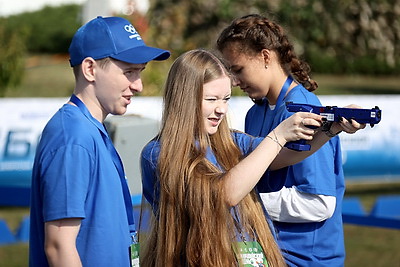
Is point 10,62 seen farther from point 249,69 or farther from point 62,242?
point 62,242

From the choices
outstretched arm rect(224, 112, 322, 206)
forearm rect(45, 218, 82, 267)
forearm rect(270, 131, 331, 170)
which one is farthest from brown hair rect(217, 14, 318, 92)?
forearm rect(45, 218, 82, 267)

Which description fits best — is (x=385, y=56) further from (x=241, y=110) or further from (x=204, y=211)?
(x=204, y=211)

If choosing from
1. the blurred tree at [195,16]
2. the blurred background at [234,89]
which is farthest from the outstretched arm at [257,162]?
the blurred tree at [195,16]

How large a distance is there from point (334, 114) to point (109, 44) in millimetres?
832

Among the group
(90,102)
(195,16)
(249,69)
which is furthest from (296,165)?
(195,16)

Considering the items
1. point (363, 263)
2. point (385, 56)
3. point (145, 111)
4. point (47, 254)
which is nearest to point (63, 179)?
point (47, 254)

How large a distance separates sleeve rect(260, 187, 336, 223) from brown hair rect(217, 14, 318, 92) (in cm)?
61

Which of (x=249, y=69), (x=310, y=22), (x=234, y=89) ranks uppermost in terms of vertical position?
(x=310, y=22)

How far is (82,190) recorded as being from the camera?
2570mm

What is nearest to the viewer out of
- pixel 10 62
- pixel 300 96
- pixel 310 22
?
pixel 300 96

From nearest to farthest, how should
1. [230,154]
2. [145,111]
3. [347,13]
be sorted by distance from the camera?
1. [230,154]
2. [145,111]
3. [347,13]

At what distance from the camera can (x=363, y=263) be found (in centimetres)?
725

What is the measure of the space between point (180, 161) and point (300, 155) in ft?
1.61

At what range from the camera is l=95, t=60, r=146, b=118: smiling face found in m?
2.71
